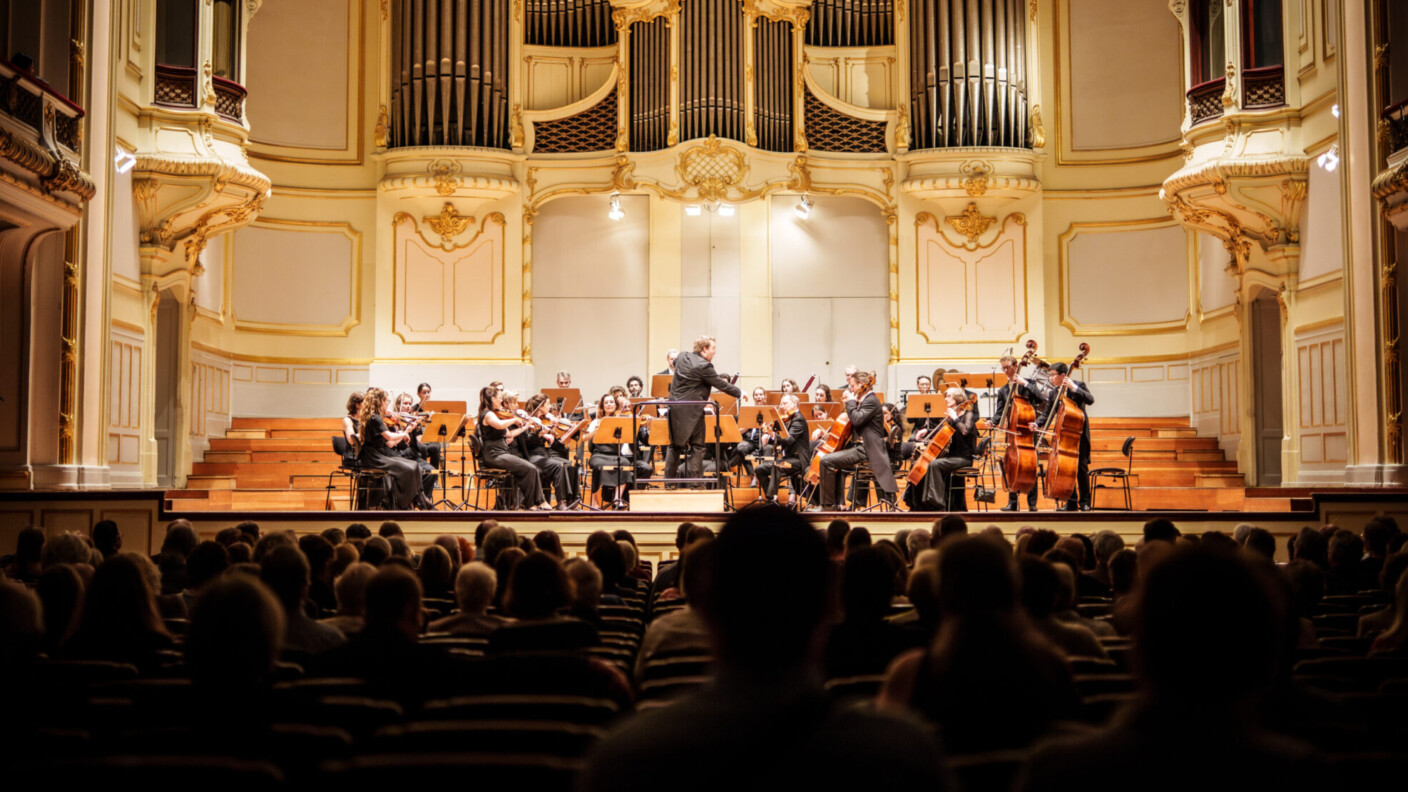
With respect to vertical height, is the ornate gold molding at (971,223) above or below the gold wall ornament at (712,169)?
below

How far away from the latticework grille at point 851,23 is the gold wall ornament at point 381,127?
17.1ft

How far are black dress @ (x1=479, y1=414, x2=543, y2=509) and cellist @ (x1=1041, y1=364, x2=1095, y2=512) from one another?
4170 millimetres

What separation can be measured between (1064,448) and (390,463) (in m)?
5.33

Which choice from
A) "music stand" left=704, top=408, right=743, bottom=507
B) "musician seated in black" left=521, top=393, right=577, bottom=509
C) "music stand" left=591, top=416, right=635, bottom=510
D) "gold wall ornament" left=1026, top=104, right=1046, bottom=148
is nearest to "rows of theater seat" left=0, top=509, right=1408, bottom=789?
"music stand" left=704, top=408, right=743, bottom=507

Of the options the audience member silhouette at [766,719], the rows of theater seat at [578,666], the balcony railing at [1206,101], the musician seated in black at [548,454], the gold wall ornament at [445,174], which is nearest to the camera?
the audience member silhouette at [766,719]

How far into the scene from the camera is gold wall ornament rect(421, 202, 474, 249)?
15.3 meters

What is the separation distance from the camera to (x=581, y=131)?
15602 millimetres

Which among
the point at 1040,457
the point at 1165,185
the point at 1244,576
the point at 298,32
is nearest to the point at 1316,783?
the point at 1244,576

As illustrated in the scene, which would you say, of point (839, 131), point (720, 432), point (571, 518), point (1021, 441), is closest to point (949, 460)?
point (1021, 441)

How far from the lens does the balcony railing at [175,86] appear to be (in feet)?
38.5

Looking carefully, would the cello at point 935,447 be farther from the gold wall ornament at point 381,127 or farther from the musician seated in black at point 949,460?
the gold wall ornament at point 381,127

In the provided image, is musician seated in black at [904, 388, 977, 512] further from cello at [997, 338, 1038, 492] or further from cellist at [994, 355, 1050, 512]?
cello at [997, 338, 1038, 492]

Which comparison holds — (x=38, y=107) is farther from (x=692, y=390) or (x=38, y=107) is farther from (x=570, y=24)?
(x=570, y=24)

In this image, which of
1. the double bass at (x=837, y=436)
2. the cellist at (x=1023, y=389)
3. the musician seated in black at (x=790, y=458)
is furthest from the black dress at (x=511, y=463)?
the cellist at (x=1023, y=389)
